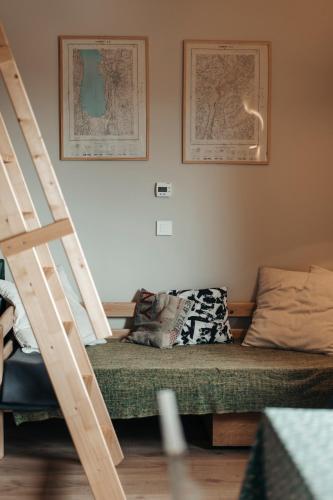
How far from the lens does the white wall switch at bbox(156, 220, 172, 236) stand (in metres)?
3.70

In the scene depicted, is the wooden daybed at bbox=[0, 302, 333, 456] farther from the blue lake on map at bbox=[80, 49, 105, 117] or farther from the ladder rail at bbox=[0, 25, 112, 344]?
the blue lake on map at bbox=[80, 49, 105, 117]

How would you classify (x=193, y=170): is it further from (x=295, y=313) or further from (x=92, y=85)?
(x=295, y=313)

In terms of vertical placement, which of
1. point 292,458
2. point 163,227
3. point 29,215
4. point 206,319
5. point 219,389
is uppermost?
point 29,215

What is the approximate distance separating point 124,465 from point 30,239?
1.30 metres

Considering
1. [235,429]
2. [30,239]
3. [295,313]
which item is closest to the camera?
[30,239]

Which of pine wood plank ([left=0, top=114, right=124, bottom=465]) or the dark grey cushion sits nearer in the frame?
pine wood plank ([left=0, top=114, right=124, bottom=465])

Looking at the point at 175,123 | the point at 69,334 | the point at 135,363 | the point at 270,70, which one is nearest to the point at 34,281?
the point at 69,334

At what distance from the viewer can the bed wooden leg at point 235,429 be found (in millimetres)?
3010

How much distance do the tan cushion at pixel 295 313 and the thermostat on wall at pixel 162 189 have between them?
781 millimetres

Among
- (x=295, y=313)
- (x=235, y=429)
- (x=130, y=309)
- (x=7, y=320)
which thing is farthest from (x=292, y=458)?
(x=130, y=309)

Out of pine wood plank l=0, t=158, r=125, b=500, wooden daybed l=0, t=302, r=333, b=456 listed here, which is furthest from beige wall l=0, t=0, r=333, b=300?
pine wood plank l=0, t=158, r=125, b=500

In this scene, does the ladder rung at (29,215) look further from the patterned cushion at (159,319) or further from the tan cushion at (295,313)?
the tan cushion at (295,313)

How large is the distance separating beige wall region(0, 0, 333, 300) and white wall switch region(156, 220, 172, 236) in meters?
0.03

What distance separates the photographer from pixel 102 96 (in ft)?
11.9
